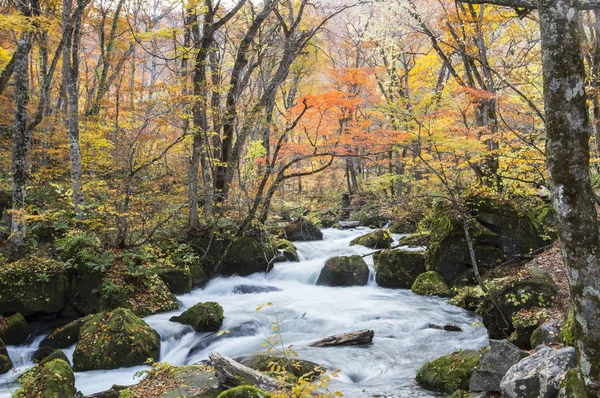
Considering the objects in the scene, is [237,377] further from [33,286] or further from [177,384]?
[33,286]

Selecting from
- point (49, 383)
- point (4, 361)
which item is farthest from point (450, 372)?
point (4, 361)

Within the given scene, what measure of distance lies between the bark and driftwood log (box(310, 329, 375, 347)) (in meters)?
5.13

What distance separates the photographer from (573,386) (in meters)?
3.36

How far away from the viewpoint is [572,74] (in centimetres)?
295

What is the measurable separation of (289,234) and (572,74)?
556 inches

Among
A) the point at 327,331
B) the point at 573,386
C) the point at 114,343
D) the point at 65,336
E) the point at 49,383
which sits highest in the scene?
the point at 573,386

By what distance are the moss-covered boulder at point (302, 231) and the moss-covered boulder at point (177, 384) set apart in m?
10.6

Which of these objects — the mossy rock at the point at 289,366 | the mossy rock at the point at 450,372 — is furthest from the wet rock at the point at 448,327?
the mossy rock at the point at 289,366

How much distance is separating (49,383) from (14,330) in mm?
3591

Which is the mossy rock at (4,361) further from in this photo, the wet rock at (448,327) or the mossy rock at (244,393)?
the wet rock at (448,327)

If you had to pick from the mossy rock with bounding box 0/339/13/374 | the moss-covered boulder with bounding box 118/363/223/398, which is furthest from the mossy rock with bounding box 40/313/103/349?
the moss-covered boulder with bounding box 118/363/223/398

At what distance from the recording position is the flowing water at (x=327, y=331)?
6543 mm

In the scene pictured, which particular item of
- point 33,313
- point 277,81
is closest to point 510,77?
point 277,81

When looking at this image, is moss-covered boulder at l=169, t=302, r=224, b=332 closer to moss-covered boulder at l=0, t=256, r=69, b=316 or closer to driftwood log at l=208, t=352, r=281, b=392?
moss-covered boulder at l=0, t=256, r=69, b=316
